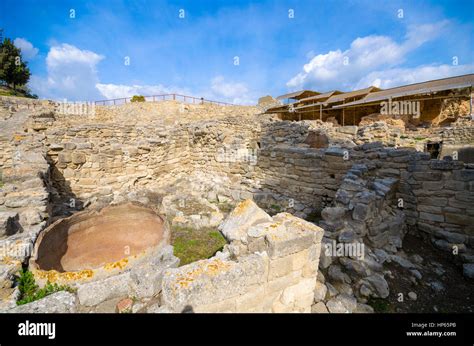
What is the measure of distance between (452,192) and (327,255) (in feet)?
10.4

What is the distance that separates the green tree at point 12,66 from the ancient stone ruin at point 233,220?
2807 cm

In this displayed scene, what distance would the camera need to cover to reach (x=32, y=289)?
2.17 metres

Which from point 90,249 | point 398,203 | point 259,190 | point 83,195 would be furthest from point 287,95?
point 90,249

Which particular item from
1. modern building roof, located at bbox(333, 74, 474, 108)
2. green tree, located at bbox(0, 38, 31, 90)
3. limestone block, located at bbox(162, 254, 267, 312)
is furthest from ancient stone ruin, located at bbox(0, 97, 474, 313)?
green tree, located at bbox(0, 38, 31, 90)

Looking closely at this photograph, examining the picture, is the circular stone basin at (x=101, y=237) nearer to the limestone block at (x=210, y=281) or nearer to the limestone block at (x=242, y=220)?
the limestone block at (x=242, y=220)

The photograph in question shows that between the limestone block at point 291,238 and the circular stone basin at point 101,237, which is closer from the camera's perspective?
the limestone block at point 291,238

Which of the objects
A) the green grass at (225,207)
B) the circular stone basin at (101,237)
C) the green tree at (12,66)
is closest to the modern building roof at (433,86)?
the green grass at (225,207)

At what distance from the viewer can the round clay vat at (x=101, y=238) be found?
108 inches

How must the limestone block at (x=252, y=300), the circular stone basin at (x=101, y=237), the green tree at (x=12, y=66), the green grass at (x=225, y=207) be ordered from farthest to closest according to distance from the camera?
A: the green tree at (x=12, y=66) → the green grass at (x=225, y=207) → the circular stone basin at (x=101, y=237) → the limestone block at (x=252, y=300)

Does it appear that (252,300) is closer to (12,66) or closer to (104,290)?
(104,290)

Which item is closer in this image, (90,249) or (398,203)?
(90,249)
